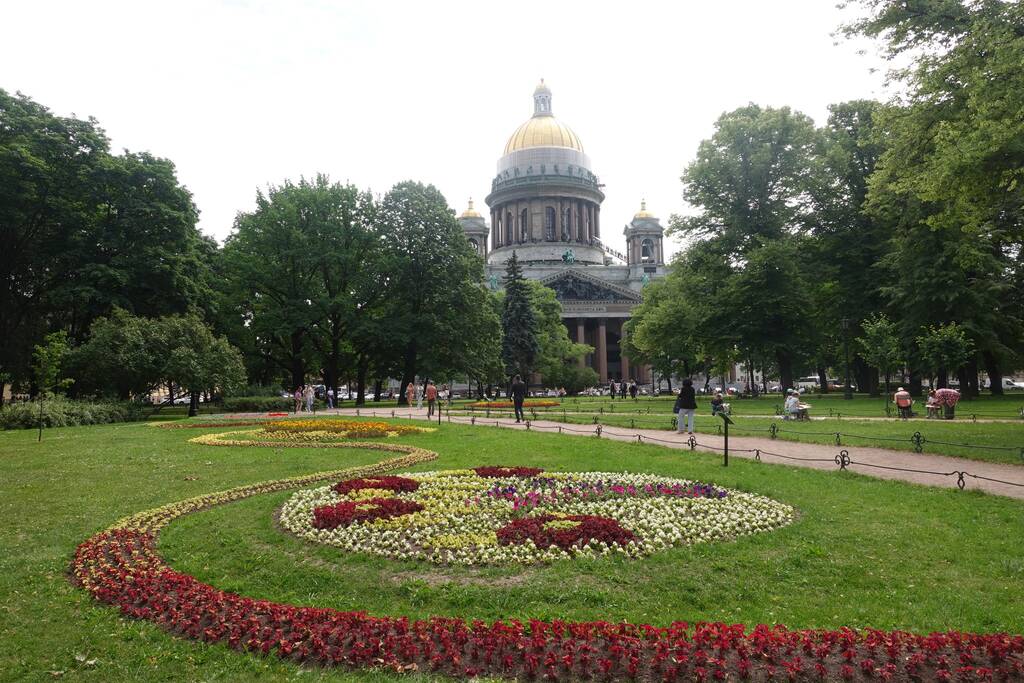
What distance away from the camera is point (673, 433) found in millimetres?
19312

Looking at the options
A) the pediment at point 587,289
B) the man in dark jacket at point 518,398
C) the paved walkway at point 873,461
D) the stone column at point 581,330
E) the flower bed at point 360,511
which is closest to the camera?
the flower bed at point 360,511

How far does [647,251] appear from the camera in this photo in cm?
9300

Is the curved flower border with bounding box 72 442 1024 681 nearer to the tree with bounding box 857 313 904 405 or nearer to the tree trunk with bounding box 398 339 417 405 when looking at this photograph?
the tree with bounding box 857 313 904 405

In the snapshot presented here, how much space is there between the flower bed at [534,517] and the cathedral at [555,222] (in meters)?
72.1

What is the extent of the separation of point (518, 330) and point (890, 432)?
36.3 metres

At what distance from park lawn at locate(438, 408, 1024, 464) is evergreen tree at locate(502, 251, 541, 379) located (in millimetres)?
27592

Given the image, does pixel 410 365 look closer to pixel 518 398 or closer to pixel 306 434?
pixel 518 398

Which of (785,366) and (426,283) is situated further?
(426,283)

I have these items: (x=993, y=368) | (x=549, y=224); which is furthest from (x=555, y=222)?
(x=993, y=368)

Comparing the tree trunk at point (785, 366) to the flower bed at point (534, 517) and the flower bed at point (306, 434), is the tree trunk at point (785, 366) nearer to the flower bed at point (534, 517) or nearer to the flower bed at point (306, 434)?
the flower bed at point (306, 434)

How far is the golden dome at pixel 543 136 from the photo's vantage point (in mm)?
97438

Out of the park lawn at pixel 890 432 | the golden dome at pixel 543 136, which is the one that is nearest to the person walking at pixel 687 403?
the park lawn at pixel 890 432

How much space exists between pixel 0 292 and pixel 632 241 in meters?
70.9

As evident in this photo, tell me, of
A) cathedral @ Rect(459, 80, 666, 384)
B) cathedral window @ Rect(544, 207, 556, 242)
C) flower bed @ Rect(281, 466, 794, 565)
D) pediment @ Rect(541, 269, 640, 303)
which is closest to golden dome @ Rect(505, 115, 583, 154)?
cathedral @ Rect(459, 80, 666, 384)
